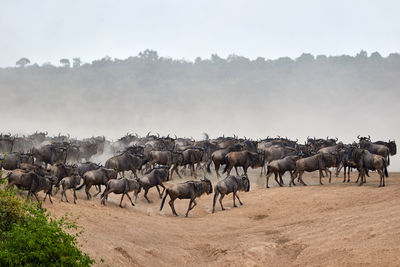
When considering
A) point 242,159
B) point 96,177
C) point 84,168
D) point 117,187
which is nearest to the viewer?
point 117,187

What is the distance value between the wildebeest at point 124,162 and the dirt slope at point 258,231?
3.52 meters

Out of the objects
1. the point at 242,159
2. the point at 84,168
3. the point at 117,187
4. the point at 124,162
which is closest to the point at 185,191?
the point at 117,187

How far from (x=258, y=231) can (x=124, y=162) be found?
11436 millimetres

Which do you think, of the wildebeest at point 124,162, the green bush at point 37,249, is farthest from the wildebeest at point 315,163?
the green bush at point 37,249

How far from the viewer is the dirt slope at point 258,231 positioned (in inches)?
438

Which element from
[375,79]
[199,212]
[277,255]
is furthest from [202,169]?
[375,79]

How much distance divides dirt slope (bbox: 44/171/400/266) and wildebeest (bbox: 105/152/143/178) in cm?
352

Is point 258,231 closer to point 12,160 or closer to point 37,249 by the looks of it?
point 37,249

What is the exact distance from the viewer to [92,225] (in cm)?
1421

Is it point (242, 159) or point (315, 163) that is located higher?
point (242, 159)

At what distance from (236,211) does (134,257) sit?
28.1ft

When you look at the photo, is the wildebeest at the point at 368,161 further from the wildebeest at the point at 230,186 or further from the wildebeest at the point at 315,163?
the wildebeest at the point at 230,186

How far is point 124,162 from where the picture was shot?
24266 millimetres

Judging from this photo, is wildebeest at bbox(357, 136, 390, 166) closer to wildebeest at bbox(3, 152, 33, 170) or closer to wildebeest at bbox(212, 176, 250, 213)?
wildebeest at bbox(212, 176, 250, 213)
